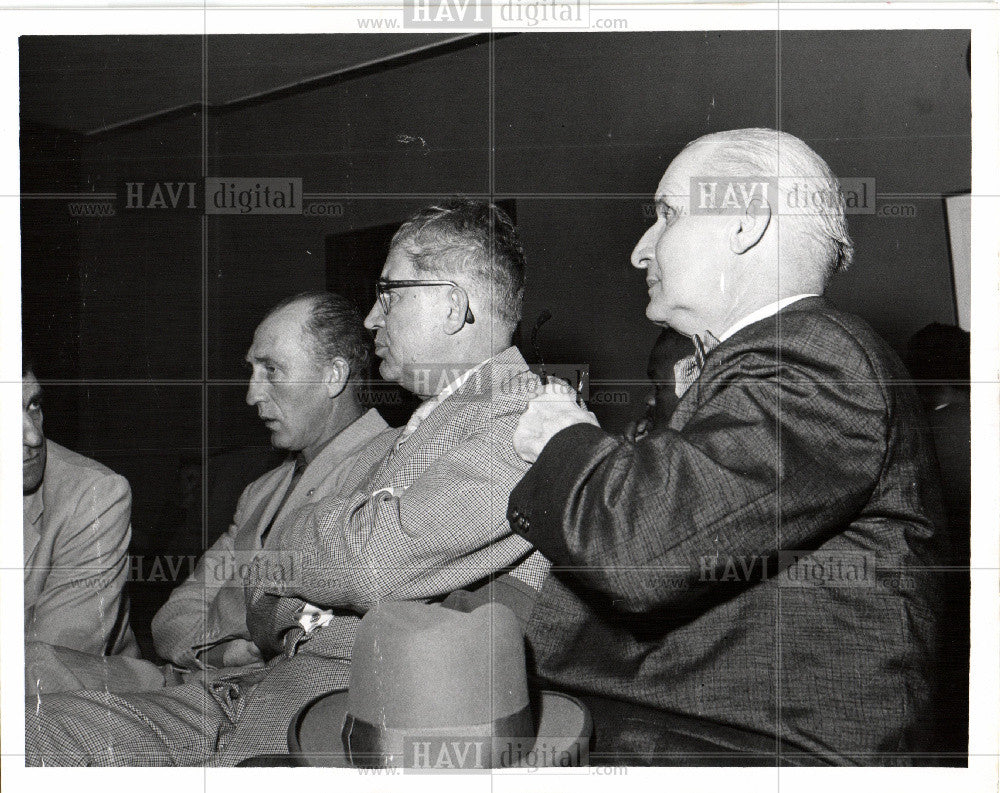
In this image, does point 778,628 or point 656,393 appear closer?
point 778,628

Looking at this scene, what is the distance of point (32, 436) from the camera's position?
7.98 ft

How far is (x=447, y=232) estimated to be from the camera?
2.26m

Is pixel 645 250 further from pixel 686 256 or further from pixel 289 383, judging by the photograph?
pixel 289 383

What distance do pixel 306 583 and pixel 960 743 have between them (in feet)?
4.47

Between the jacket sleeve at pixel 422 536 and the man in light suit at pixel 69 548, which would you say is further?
the man in light suit at pixel 69 548

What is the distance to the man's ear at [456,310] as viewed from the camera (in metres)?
2.22

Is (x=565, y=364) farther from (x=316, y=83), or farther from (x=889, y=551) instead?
(x=889, y=551)

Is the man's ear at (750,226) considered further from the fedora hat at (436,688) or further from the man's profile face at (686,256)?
the fedora hat at (436,688)

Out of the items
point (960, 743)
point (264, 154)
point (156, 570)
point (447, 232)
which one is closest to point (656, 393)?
point (447, 232)

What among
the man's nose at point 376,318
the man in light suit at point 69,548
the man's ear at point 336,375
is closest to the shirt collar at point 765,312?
the man's nose at point 376,318

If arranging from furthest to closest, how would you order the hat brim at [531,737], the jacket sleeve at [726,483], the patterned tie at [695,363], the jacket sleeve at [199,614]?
the jacket sleeve at [199,614], the patterned tie at [695,363], the hat brim at [531,737], the jacket sleeve at [726,483]

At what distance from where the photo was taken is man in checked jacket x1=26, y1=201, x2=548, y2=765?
74.9 inches

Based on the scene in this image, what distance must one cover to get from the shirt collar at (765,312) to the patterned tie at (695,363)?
0.05m

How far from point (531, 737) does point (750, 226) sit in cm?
99
